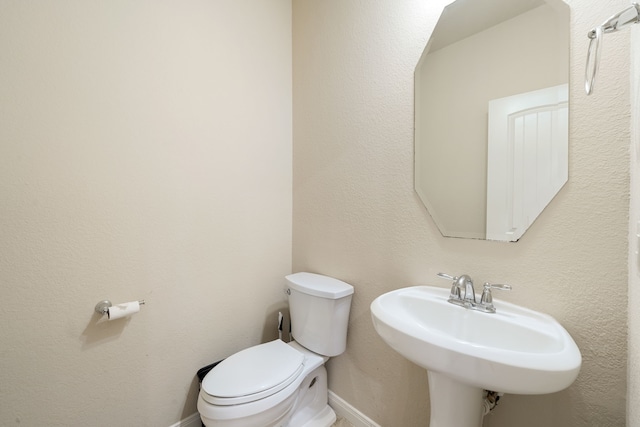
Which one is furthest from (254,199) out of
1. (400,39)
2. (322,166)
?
(400,39)

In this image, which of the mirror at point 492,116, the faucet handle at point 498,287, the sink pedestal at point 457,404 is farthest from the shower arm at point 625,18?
the sink pedestal at point 457,404

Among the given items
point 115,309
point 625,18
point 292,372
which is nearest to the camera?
point 625,18

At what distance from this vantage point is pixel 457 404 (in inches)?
31.0

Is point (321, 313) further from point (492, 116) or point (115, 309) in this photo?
point (492, 116)

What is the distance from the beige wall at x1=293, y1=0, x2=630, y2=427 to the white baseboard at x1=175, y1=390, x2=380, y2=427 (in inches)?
1.9

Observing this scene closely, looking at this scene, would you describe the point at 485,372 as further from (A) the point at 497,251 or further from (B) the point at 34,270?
(B) the point at 34,270

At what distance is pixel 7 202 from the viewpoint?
0.87 m

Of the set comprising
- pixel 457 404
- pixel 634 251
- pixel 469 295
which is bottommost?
pixel 457 404

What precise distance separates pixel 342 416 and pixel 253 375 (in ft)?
2.20

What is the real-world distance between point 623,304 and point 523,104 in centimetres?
67

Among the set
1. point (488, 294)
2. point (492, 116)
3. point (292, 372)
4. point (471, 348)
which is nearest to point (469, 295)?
point (488, 294)

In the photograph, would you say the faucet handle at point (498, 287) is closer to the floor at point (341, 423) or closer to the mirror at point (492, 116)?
the mirror at point (492, 116)

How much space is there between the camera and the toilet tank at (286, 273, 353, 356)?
1272mm

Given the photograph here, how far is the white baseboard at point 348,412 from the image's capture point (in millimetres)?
1284
